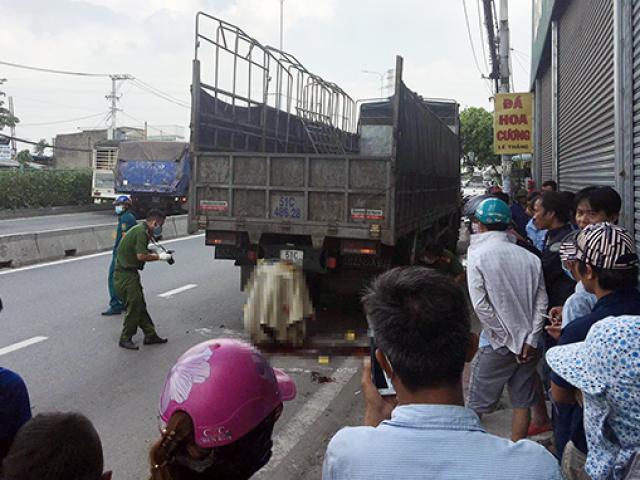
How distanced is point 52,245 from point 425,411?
38.0 feet

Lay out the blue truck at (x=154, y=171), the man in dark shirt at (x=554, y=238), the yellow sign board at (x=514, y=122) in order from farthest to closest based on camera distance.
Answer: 1. the blue truck at (x=154, y=171)
2. the yellow sign board at (x=514, y=122)
3. the man in dark shirt at (x=554, y=238)

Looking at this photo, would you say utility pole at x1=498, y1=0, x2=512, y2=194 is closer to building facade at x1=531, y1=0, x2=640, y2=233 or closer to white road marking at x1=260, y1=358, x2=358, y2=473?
building facade at x1=531, y1=0, x2=640, y2=233

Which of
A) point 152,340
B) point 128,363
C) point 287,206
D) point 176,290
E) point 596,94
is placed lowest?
point 128,363

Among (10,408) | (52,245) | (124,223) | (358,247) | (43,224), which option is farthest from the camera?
(43,224)

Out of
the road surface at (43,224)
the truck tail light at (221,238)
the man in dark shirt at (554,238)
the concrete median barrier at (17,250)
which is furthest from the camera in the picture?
the road surface at (43,224)

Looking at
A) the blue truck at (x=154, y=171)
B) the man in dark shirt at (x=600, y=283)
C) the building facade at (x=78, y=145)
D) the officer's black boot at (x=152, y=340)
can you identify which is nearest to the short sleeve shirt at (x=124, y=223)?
the officer's black boot at (x=152, y=340)

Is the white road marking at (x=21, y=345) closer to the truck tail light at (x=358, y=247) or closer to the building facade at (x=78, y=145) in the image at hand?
the truck tail light at (x=358, y=247)

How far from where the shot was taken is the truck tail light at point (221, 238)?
672cm

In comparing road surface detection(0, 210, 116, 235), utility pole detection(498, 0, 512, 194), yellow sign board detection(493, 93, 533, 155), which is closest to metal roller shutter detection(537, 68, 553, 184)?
yellow sign board detection(493, 93, 533, 155)

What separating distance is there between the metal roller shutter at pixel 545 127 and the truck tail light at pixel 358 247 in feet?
27.6

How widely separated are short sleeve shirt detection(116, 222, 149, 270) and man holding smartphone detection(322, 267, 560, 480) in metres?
5.13

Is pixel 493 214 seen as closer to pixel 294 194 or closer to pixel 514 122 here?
pixel 294 194

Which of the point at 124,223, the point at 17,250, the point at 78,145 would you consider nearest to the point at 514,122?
the point at 124,223

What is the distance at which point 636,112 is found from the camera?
5000 millimetres
